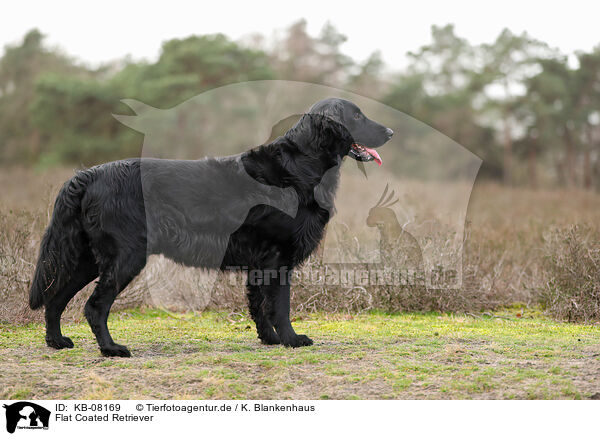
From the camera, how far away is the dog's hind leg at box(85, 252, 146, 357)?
4.66 metres

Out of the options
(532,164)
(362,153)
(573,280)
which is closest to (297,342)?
(362,153)

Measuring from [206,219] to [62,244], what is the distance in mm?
1155

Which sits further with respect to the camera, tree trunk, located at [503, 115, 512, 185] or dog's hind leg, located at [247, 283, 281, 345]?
tree trunk, located at [503, 115, 512, 185]

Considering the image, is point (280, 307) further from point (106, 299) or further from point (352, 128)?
point (352, 128)

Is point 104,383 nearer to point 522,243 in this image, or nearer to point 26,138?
point 522,243

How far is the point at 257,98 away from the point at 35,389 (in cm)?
2073

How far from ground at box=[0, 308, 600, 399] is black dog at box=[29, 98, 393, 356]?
41 cm

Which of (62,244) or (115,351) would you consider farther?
(62,244)

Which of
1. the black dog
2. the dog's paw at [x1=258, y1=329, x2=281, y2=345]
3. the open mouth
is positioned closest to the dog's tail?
the black dog

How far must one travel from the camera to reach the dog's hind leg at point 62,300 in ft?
16.3

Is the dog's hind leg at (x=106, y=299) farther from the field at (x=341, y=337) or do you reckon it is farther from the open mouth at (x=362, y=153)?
the open mouth at (x=362, y=153)

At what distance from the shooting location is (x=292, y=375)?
4.06 metres
